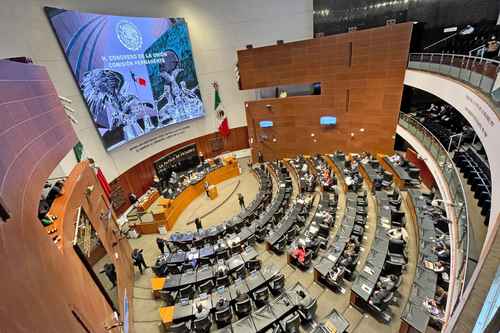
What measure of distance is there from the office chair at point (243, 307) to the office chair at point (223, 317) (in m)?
0.25

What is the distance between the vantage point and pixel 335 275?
7883 millimetres

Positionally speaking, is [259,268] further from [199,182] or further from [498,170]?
[199,182]

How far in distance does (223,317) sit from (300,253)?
3711 millimetres

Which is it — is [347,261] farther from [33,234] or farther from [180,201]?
[180,201]

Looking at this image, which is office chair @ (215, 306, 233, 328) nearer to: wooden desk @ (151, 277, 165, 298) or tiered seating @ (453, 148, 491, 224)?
wooden desk @ (151, 277, 165, 298)

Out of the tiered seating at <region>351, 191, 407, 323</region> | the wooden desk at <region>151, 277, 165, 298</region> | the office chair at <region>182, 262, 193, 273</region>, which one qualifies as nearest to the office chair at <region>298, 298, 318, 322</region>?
the tiered seating at <region>351, 191, 407, 323</region>

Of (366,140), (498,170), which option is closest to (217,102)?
(366,140)

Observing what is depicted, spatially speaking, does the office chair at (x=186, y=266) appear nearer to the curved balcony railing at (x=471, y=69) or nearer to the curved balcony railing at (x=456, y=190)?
the curved balcony railing at (x=456, y=190)

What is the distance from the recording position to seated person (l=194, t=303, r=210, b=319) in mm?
6866

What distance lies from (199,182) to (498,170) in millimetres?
14964

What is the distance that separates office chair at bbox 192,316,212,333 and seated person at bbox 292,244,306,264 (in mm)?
3916

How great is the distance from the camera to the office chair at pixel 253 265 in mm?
8922

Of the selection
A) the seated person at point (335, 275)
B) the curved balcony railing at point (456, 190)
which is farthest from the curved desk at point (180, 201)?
the curved balcony railing at point (456, 190)

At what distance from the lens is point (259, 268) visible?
8984 millimetres
